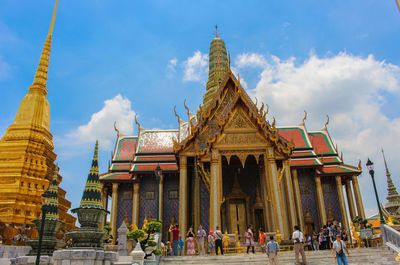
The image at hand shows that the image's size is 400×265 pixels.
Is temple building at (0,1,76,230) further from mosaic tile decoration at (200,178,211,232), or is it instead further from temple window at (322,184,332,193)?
temple window at (322,184,332,193)

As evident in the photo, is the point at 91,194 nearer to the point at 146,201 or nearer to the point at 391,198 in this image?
the point at 146,201

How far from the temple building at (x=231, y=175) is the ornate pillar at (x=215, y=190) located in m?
0.04

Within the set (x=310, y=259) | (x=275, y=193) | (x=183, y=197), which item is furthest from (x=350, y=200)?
(x=310, y=259)

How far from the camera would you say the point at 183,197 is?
14.4m

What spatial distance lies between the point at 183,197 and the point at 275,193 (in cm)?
396

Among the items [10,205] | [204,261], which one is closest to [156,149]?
[10,205]

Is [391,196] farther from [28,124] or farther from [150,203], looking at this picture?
[28,124]

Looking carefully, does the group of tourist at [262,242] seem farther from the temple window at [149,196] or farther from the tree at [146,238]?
the temple window at [149,196]

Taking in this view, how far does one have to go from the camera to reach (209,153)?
14.3 m

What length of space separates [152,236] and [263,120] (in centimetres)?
719

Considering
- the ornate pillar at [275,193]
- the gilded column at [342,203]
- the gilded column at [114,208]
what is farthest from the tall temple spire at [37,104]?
the gilded column at [342,203]

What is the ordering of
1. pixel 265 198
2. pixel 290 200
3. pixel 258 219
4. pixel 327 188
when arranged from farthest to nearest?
pixel 327 188
pixel 258 219
pixel 265 198
pixel 290 200

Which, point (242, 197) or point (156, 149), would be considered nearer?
point (242, 197)

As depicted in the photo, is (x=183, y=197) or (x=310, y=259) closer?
(x=310, y=259)
